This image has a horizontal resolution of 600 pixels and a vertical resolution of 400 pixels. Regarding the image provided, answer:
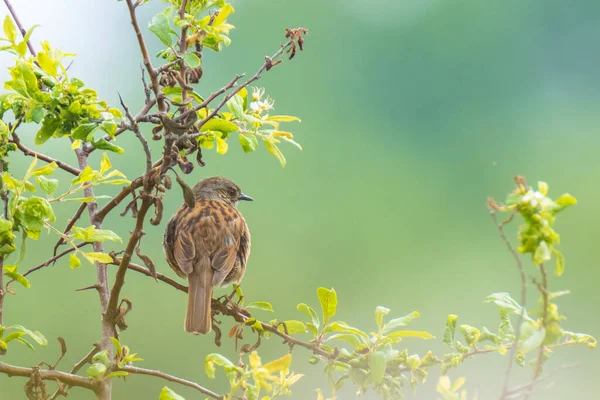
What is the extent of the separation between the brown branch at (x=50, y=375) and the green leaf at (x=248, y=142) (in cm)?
76

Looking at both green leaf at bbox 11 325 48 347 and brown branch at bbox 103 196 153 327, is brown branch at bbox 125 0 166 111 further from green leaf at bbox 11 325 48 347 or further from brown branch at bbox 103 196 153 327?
green leaf at bbox 11 325 48 347

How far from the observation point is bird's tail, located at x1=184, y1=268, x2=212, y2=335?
3365 millimetres

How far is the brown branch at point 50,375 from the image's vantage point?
2232 millimetres

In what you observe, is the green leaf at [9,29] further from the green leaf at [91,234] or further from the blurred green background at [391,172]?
the blurred green background at [391,172]

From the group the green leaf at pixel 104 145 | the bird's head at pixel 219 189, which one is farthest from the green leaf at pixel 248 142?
the bird's head at pixel 219 189

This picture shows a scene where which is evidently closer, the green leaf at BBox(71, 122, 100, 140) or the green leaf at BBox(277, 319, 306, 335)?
the green leaf at BBox(71, 122, 100, 140)

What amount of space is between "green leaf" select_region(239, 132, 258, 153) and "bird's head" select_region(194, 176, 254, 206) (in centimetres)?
238

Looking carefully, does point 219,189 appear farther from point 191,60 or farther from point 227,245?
point 191,60

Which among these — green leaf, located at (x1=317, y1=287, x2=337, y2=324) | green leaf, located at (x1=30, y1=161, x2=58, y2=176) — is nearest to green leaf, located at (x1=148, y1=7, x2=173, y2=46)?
green leaf, located at (x1=30, y1=161, x2=58, y2=176)

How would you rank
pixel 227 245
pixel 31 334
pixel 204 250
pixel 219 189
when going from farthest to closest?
pixel 219 189 < pixel 227 245 < pixel 204 250 < pixel 31 334

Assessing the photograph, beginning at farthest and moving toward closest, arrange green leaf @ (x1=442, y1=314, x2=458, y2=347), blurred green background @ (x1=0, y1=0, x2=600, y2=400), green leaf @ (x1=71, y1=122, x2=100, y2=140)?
blurred green background @ (x1=0, y1=0, x2=600, y2=400)
green leaf @ (x1=442, y1=314, x2=458, y2=347)
green leaf @ (x1=71, y1=122, x2=100, y2=140)

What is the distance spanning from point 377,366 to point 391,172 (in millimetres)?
17008

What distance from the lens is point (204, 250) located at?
386 cm

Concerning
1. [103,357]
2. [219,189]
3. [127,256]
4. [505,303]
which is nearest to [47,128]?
[127,256]
